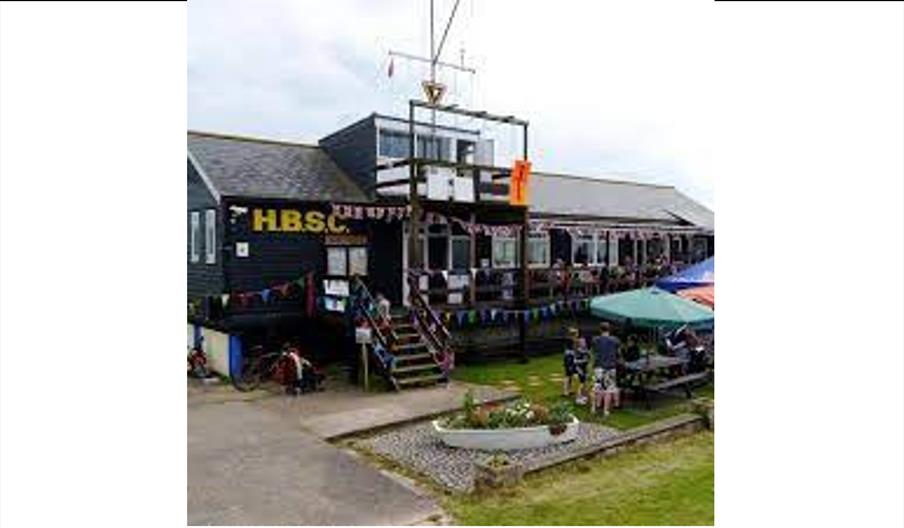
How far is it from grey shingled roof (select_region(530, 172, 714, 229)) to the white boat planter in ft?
35.3

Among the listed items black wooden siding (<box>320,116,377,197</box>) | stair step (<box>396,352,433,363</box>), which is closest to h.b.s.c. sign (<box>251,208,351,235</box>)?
black wooden siding (<box>320,116,377,197</box>)

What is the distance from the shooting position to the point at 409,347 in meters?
12.6

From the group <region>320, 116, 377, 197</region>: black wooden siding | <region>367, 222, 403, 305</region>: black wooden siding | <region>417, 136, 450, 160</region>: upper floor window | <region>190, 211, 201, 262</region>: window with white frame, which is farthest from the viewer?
<region>417, 136, 450, 160</region>: upper floor window

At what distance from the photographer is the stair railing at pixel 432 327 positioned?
12.8m

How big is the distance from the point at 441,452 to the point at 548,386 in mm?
4445

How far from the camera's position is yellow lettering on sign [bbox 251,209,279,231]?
544 inches

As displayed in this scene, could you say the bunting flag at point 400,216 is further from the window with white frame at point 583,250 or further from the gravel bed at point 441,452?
the gravel bed at point 441,452

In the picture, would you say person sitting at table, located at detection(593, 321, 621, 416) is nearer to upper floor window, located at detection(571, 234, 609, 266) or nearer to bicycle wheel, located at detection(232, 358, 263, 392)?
bicycle wheel, located at detection(232, 358, 263, 392)

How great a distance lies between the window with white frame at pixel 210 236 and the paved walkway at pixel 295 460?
3011 mm

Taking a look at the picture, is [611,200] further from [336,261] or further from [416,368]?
[416,368]
